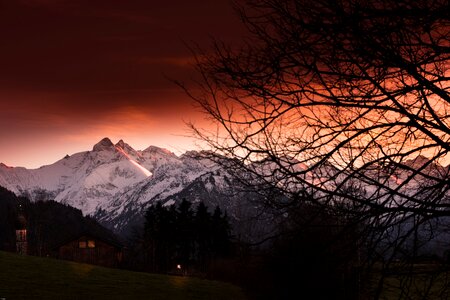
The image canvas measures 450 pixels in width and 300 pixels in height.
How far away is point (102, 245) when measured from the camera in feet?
259

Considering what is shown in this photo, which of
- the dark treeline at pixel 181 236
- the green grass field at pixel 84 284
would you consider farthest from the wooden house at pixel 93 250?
the green grass field at pixel 84 284

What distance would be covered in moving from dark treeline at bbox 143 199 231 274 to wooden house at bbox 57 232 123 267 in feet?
18.8

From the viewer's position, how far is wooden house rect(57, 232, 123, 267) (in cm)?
7856

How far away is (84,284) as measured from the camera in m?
38.2

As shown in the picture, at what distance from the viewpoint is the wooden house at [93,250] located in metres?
78.6

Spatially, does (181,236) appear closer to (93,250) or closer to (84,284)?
(93,250)

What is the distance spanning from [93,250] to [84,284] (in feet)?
138

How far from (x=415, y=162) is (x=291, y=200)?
1457 millimetres

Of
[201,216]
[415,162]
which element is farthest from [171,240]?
[415,162]

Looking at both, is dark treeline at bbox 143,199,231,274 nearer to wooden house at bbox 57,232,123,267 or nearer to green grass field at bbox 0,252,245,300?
wooden house at bbox 57,232,123,267

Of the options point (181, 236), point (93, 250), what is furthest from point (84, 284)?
point (181, 236)

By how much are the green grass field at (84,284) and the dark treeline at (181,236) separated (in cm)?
3453

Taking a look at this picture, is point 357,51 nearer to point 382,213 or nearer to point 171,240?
point 382,213

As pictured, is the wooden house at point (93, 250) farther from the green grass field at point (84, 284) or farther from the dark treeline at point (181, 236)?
the green grass field at point (84, 284)
